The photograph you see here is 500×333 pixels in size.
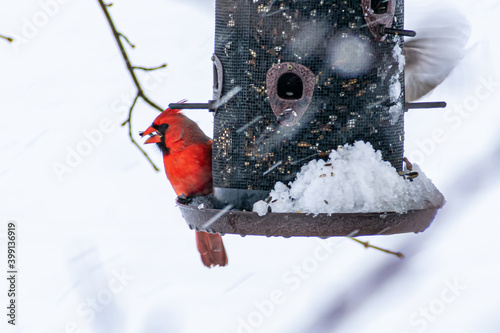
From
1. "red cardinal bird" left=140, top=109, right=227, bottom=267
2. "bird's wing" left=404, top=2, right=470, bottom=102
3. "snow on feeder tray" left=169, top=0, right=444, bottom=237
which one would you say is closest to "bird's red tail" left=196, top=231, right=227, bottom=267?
"red cardinal bird" left=140, top=109, right=227, bottom=267

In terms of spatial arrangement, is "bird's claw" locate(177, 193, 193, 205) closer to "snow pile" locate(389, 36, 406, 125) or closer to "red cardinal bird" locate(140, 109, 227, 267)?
"red cardinal bird" locate(140, 109, 227, 267)

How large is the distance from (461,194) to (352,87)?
2191mm

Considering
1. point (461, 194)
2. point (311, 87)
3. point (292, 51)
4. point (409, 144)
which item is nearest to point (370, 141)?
point (311, 87)

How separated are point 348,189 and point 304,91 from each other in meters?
0.51

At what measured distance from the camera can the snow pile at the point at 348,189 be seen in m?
2.63

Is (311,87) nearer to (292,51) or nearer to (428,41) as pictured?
(292,51)

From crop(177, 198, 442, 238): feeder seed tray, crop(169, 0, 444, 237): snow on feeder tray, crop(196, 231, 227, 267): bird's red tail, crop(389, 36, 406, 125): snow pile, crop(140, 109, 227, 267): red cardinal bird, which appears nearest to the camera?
crop(177, 198, 442, 238): feeder seed tray

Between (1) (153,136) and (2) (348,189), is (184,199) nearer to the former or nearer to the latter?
(1) (153,136)

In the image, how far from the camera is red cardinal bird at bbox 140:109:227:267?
11.3 ft

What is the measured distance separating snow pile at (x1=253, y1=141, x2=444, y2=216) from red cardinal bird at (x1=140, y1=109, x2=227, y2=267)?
0.77 meters

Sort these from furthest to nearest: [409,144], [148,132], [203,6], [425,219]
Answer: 1. [409,144]
2. [203,6]
3. [148,132]
4. [425,219]

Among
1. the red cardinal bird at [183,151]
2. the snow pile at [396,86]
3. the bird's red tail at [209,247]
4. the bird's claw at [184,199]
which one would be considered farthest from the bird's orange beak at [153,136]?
the snow pile at [396,86]

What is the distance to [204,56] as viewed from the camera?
569 cm

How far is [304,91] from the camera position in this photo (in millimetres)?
2814
